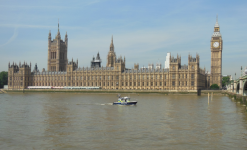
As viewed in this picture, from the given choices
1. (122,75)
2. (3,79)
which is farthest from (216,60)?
(3,79)

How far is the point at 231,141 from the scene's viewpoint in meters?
24.3

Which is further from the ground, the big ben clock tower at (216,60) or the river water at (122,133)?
the big ben clock tower at (216,60)

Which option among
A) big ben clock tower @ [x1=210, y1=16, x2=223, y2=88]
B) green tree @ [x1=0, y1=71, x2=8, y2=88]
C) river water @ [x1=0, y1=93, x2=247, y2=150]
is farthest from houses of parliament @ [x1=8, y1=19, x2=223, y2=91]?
river water @ [x1=0, y1=93, x2=247, y2=150]

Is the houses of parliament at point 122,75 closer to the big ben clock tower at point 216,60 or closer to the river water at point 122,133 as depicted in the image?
the big ben clock tower at point 216,60

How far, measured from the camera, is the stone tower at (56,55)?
510 feet

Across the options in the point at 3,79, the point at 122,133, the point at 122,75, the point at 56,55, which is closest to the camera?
the point at 122,133

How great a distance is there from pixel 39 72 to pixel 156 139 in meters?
124

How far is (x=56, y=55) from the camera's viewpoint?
156 m

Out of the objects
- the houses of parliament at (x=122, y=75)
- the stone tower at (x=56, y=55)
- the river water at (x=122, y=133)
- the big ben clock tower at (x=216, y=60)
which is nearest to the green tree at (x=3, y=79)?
the houses of parliament at (x=122, y=75)

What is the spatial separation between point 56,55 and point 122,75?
47.8 metres

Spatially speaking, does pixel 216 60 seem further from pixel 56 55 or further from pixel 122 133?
pixel 122 133

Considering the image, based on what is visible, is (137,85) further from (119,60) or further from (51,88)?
(51,88)

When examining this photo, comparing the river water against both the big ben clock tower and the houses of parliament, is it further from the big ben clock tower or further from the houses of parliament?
the big ben clock tower

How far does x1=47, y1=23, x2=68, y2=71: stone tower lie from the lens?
155375 millimetres
